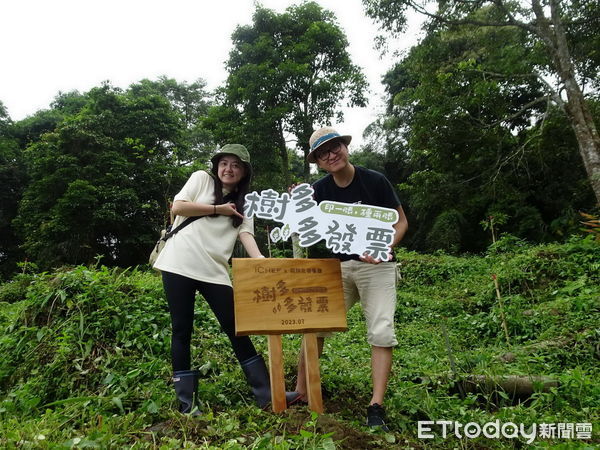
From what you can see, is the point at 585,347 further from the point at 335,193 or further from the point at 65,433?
the point at 65,433

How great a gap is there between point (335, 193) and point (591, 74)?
400 inches

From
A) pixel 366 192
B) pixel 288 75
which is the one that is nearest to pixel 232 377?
pixel 366 192

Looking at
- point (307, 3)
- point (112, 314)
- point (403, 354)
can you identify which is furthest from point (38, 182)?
point (403, 354)

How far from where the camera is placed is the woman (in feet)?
7.99

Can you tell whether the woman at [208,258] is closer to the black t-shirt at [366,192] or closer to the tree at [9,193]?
the black t-shirt at [366,192]

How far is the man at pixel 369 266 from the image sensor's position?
2.42 m

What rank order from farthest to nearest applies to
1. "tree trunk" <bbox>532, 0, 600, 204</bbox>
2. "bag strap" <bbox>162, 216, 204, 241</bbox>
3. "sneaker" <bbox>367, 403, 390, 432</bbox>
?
"tree trunk" <bbox>532, 0, 600, 204</bbox>, "bag strap" <bbox>162, 216, 204, 241</bbox>, "sneaker" <bbox>367, 403, 390, 432</bbox>

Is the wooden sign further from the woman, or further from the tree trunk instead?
the tree trunk

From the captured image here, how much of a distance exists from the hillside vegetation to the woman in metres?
0.24

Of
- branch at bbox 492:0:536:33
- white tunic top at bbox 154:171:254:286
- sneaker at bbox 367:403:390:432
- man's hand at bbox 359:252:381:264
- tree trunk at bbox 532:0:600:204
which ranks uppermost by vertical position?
branch at bbox 492:0:536:33

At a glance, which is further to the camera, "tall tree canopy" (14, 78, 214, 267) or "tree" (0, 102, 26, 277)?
"tree" (0, 102, 26, 277)

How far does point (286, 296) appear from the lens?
242cm

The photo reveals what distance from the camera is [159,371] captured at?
306 cm

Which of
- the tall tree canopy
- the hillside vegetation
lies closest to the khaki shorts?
the hillside vegetation
